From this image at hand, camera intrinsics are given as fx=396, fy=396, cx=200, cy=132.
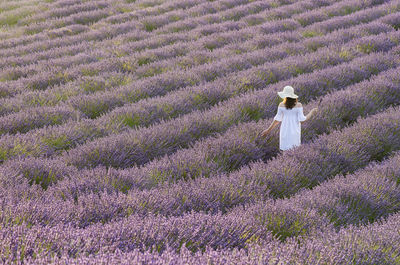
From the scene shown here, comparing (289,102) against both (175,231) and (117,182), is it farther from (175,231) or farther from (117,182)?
(175,231)

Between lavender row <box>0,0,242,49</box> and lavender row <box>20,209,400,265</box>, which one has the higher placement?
lavender row <box>0,0,242,49</box>

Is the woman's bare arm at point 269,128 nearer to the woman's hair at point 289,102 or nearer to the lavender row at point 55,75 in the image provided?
the woman's hair at point 289,102

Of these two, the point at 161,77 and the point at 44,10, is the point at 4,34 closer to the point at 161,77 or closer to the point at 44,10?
the point at 44,10

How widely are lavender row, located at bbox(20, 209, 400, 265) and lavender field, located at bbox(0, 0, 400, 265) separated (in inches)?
0.4

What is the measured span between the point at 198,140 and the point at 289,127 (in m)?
1.08

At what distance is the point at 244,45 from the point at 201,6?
3.89 meters

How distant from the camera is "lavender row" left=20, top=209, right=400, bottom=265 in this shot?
1.61 meters

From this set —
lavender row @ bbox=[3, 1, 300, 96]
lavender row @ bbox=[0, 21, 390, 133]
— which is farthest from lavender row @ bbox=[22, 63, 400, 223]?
lavender row @ bbox=[3, 1, 300, 96]

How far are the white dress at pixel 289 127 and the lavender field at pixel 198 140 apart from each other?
171 mm

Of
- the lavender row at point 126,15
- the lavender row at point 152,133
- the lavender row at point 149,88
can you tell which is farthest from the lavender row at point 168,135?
the lavender row at point 126,15

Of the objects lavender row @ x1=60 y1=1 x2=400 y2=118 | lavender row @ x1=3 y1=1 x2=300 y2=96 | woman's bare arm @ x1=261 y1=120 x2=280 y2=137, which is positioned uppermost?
lavender row @ x1=3 y1=1 x2=300 y2=96

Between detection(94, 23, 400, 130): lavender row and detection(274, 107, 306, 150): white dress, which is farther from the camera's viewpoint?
detection(94, 23, 400, 130): lavender row

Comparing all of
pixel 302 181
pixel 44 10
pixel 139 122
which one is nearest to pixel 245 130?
pixel 302 181

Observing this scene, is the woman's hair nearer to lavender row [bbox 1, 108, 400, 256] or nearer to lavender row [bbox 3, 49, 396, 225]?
lavender row [bbox 3, 49, 396, 225]
